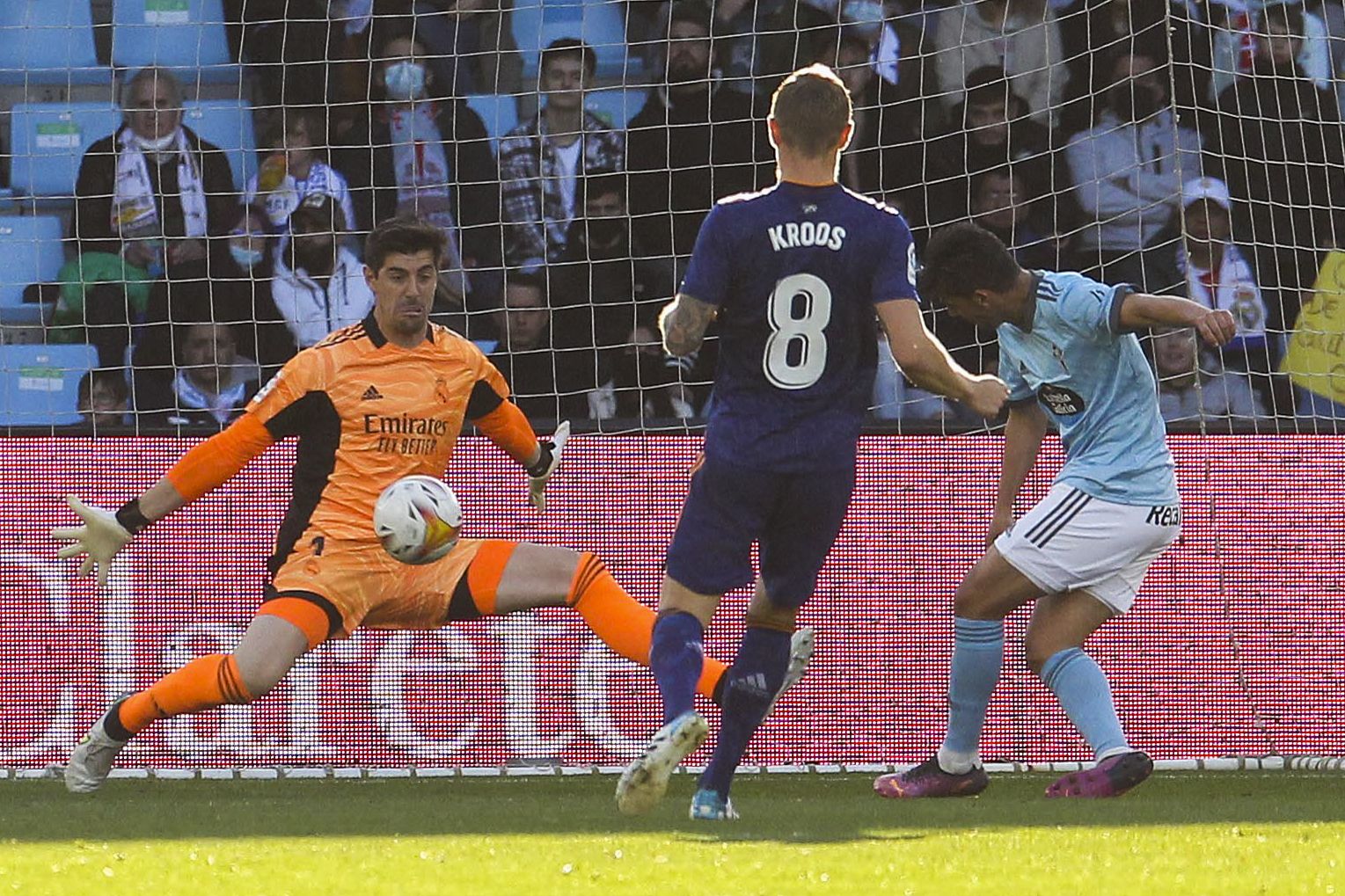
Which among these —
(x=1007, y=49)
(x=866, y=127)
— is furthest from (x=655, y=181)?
(x=1007, y=49)

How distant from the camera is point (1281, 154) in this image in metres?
10.2

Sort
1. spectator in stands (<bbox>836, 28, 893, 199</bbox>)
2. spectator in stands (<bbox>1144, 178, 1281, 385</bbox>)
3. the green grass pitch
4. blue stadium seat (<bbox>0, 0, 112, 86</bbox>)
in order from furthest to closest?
blue stadium seat (<bbox>0, 0, 112, 86</bbox>) < spectator in stands (<bbox>836, 28, 893, 199</bbox>) < spectator in stands (<bbox>1144, 178, 1281, 385</bbox>) < the green grass pitch

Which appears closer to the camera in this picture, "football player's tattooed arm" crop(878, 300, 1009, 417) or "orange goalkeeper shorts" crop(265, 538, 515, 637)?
"football player's tattooed arm" crop(878, 300, 1009, 417)

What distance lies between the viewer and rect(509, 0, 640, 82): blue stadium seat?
34.8 ft

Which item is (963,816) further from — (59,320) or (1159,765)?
(59,320)

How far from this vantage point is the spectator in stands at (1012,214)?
982 cm

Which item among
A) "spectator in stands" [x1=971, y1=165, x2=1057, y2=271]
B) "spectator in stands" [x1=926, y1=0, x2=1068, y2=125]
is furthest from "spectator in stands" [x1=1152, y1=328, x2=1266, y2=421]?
"spectator in stands" [x1=926, y1=0, x2=1068, y2=125]

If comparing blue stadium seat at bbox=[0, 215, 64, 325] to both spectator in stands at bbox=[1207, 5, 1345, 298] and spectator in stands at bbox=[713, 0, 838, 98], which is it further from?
spectator in stands at bbox=[1207, 5, 1345, 298]

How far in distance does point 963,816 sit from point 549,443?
6.41 feet

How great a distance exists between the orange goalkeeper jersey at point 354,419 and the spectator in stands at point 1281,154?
17.0 ft

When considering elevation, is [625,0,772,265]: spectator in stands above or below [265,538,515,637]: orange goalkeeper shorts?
above

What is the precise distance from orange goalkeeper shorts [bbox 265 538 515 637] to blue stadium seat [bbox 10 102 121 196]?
204 inches

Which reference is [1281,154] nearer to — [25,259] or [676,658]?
[25,259]

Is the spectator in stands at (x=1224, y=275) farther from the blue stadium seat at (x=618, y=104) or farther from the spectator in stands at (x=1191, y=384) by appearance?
the blue stadium seat at (x=618, y=104)
